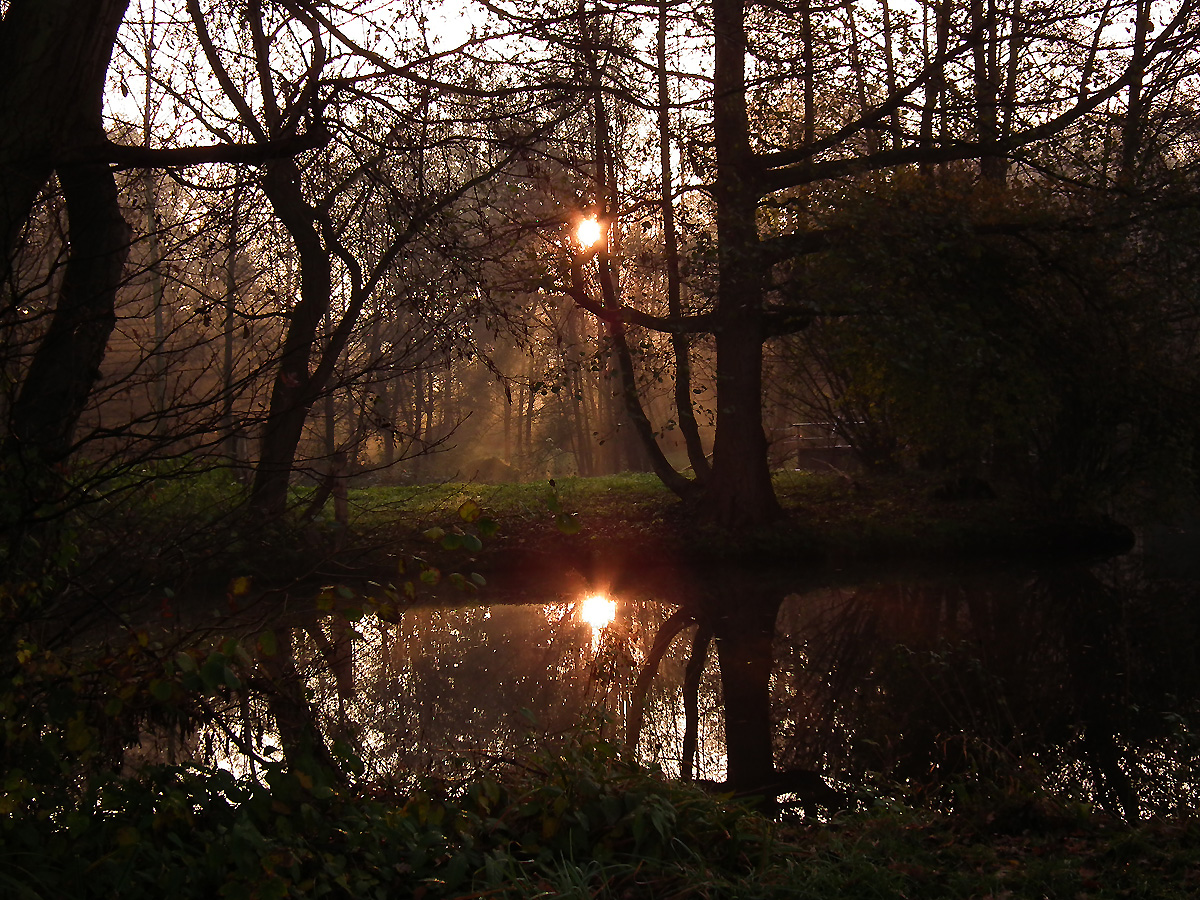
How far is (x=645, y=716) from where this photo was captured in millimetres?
7383

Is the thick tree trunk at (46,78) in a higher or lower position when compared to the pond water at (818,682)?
higher

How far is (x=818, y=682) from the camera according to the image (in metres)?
8.47

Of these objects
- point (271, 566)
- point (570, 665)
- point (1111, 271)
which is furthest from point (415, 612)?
point (1111, 271)

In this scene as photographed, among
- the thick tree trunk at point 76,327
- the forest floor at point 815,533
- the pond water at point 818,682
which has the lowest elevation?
the pond water at point 818,682

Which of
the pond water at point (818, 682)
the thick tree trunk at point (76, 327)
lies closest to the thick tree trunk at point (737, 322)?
the pond water at point (818, 682)

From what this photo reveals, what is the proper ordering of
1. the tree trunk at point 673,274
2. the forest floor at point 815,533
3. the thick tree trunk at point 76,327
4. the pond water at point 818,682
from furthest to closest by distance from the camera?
the forest floor at point 815,533 < the tree trunk at point 673,274 < the pond water at point 818,682 < the thick tree trunk at point 76,327

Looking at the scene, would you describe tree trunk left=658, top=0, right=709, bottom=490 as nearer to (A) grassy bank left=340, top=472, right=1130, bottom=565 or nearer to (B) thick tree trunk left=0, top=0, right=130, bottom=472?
(A) grassy bank left=340, top=472, right=1130, bottom=565

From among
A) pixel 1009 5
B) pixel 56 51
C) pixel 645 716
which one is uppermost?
pixel 1009 5

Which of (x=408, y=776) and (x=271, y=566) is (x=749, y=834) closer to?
(x=408, y=776)

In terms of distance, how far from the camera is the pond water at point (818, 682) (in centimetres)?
587

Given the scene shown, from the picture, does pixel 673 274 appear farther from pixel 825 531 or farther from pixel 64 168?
pixel 64 168

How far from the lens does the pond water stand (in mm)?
5871

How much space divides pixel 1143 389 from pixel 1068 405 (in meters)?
0.98

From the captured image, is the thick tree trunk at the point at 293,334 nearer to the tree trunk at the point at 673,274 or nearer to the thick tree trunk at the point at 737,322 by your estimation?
the tree trunk at the point at 673,274
